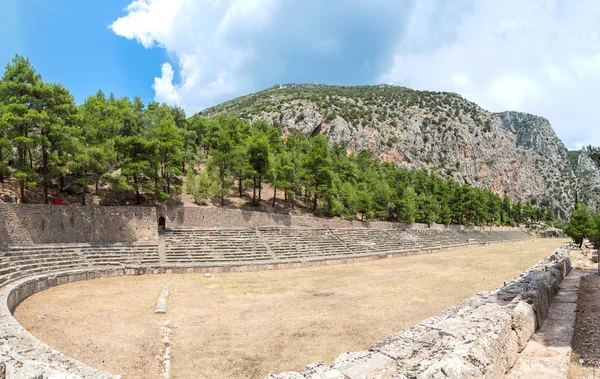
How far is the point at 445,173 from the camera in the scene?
443ft

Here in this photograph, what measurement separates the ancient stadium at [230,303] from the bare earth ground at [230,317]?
69 millimetres

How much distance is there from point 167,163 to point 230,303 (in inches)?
930

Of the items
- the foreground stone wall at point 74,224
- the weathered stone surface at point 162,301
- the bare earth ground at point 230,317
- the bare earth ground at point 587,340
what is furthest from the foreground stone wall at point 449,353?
the foreground stone wall at point 74,224

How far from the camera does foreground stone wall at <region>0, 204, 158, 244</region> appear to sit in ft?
76.6

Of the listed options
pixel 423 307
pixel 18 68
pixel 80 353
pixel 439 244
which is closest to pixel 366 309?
pixel 423 307

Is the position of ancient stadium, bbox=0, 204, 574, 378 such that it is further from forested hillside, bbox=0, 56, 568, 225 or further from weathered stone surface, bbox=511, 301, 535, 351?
forested hillside, bbox=0, 56, 568, 225

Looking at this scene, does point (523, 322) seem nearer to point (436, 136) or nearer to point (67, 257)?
point (67, 257)

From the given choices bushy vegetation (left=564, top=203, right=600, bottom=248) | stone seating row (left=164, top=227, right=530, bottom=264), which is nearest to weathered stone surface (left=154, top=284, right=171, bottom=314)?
stone seating row (left=164, top=227, right=530, bottom=264)

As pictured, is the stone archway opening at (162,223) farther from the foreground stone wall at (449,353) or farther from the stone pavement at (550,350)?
the stone pavement at (550,350)

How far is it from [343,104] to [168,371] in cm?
13717

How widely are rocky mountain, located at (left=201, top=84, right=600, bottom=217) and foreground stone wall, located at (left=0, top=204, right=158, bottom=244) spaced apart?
8412 centimetres

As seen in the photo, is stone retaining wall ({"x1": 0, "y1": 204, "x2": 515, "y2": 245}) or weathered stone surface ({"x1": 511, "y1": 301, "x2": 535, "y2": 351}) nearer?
weathered stone surface ({"x1": 511, "y1": 301, "x2": 535, "y2": 351})

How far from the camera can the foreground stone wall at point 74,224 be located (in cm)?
2334

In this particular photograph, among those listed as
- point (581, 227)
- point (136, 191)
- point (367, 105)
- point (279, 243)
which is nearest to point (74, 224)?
point (136, 191)
